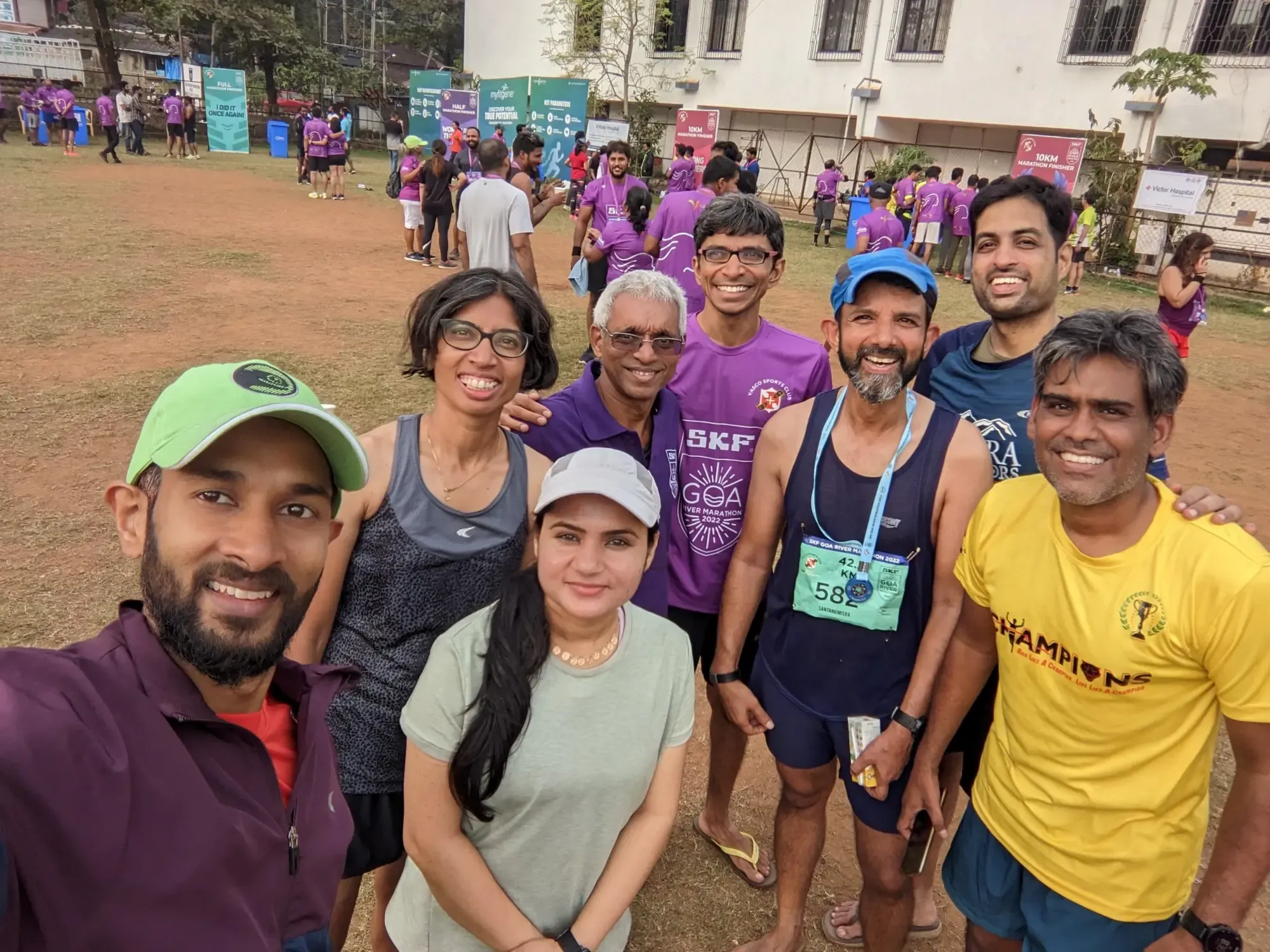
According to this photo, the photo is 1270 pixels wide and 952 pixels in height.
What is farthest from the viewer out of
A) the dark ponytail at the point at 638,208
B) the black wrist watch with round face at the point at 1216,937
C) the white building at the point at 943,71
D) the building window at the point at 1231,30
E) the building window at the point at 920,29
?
the building window at the point at 920,29

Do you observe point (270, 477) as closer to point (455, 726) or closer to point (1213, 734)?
point (455, 726)

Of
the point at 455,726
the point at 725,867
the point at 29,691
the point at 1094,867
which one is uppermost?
the point at 29,691

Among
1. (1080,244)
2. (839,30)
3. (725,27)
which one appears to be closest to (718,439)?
(1080,244)

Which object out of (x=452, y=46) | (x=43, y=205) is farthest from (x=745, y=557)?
(x=452, y=46)

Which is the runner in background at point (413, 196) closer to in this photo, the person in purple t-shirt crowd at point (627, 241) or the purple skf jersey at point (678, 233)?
the person in purple t-shirt crowd at point (627, 241)

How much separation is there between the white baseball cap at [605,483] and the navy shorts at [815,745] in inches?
40.9

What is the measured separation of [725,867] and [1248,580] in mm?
2230

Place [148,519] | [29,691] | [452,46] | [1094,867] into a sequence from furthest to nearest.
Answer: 1. [452,46]
2. [1094,867]
3. [148,519]
4. [29,691]

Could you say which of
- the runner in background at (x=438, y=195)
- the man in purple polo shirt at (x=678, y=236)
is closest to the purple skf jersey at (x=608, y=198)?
the man in purple polo shirt at (x=678, y=236)

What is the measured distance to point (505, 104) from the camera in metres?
24.8

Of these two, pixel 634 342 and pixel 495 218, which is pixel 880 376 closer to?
pixel 634 342

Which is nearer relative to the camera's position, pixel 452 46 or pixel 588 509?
pixel 588 509

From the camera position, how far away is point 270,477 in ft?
4.50

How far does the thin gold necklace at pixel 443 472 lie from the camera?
2105mm
